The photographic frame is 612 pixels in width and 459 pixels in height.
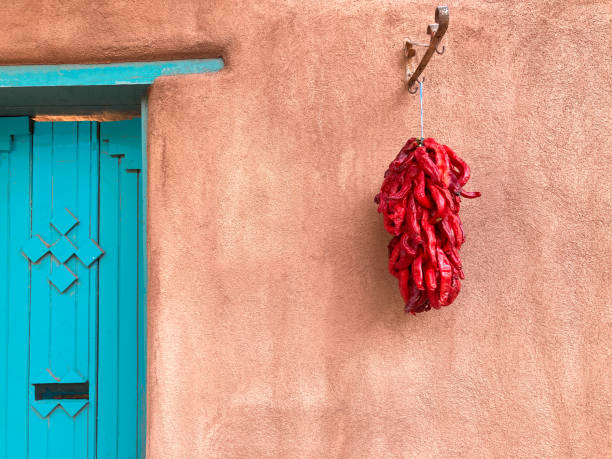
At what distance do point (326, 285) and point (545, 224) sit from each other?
3.45ft

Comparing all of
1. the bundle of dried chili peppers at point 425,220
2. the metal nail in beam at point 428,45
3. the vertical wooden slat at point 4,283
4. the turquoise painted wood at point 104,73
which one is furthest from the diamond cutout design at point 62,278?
the metal nail in beam at point 428,45

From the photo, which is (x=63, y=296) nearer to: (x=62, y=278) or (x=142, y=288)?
(x=62, y=278)

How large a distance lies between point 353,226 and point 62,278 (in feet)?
5.24

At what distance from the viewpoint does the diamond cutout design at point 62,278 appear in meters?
2.38

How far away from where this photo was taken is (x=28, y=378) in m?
2.36

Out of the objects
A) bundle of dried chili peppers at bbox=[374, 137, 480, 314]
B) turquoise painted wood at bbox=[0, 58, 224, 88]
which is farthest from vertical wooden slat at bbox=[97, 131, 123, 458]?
bundle of dried chili peppers at bbox=[374, 137, 480, 314]

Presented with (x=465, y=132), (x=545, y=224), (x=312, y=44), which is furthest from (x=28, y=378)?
(x=545, y=224)

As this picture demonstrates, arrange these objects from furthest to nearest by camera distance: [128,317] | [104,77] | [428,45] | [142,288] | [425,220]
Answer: [128,317], [142,288], [104,77], [428,45], [425,220]

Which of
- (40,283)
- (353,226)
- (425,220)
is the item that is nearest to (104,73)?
(40,283)

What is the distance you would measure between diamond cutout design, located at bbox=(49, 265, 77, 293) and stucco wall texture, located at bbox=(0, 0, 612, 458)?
0.66 meters

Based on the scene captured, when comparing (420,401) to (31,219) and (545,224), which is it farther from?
(31,219)

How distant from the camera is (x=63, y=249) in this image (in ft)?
7.86

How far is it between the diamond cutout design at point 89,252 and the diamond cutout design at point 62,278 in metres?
0.10

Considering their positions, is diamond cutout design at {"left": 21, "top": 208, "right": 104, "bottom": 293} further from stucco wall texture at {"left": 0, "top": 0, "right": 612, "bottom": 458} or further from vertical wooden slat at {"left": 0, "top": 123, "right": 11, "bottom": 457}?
stucco wall texture at {"left": 0, "top": 0, "right": 612, "bottom": 458}
